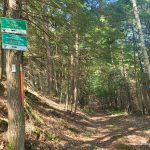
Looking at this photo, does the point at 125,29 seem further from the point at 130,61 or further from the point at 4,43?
the point at 4,43

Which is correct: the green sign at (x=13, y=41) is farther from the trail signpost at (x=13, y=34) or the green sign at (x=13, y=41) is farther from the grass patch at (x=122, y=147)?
the grass patch at (x=122, y=147)

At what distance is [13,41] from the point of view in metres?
6.05

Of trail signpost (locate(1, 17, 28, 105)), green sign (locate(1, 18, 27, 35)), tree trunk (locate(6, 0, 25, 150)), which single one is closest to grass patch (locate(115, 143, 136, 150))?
tree trunk (locate(6, 0, 25, 150))

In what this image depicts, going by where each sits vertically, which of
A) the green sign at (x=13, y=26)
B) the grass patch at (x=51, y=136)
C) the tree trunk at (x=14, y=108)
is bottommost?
the grass patch at (x=51, y=136)

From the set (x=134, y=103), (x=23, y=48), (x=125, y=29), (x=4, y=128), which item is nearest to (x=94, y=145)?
(x=4, y=128)

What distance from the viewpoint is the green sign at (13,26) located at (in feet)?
19.7

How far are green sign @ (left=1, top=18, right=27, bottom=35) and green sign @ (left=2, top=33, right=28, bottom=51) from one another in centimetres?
11

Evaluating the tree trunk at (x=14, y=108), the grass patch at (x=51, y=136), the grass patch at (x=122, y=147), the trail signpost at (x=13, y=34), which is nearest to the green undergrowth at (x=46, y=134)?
the grass patch at (x=51, y=136)

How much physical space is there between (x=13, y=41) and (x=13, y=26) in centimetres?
34

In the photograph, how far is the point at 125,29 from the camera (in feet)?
77.9

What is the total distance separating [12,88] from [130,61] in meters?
18.2

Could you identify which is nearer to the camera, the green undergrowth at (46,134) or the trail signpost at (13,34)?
the trail signpost at (13,34)

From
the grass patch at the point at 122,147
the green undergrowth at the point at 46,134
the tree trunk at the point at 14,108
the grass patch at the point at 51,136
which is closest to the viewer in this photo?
the tree trunk at the point at 14,108

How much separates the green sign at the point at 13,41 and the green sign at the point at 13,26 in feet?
0.35
